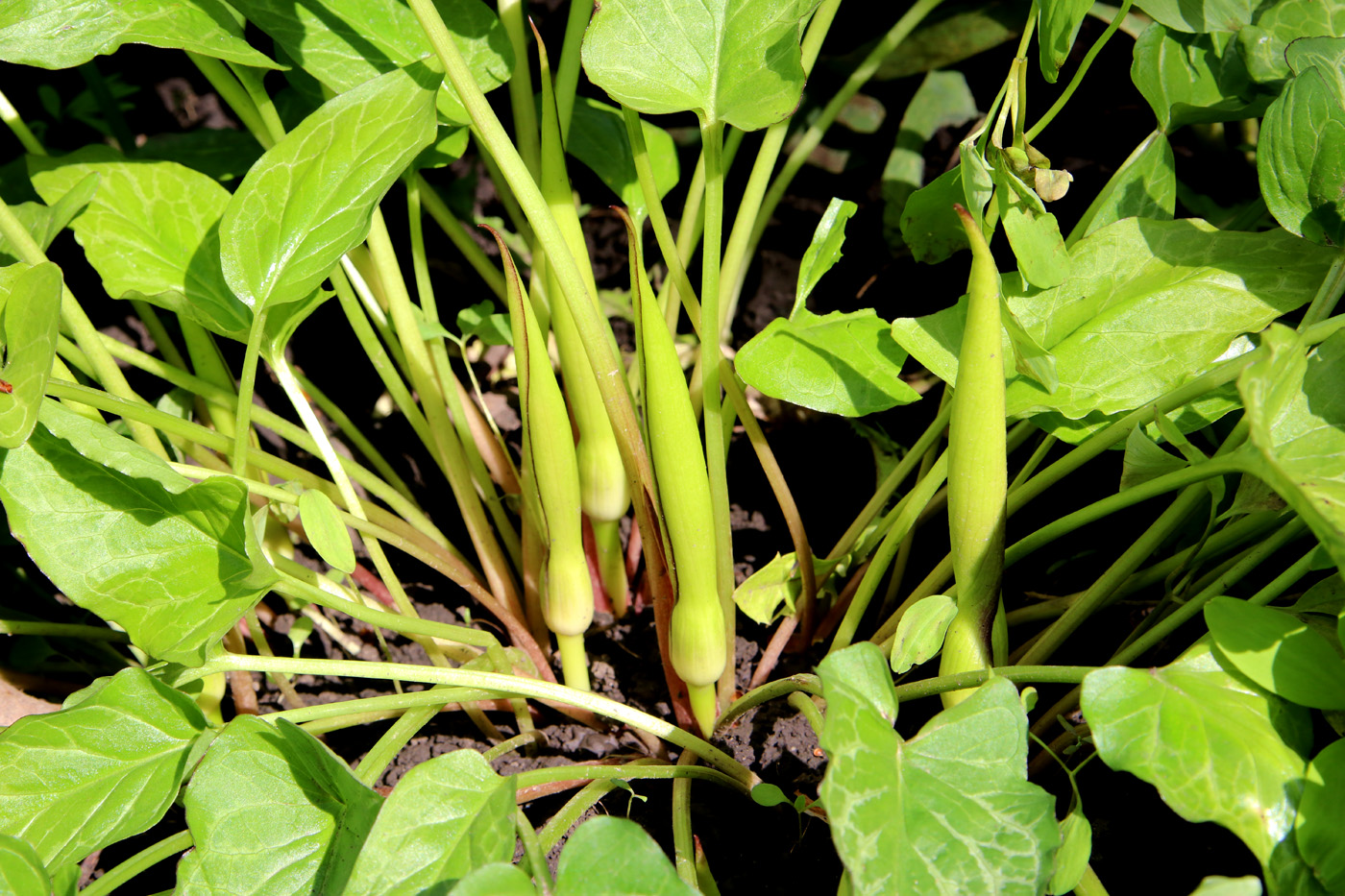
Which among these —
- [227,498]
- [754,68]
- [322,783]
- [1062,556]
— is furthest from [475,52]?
[1062,556]

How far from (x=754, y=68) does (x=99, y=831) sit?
569 millimetres

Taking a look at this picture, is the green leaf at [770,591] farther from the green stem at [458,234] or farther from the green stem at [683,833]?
the green stem at [458,234]

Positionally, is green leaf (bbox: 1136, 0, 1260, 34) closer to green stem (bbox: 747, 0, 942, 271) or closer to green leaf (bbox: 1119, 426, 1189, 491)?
green stem (bbox: 747, 0, 942, 271)

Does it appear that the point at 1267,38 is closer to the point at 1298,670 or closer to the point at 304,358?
the point at 1298,670

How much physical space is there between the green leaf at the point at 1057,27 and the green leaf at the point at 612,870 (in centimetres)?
48

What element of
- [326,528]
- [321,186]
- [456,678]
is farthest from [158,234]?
[456,678]

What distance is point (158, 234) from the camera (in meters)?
0.69

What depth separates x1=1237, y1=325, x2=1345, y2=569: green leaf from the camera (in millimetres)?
380

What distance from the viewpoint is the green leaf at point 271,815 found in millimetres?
482

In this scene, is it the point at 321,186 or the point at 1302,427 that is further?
the point at 321,186

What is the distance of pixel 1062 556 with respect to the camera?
807mm

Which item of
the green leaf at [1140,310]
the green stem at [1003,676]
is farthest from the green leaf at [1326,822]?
the green leaf at [1140,310]

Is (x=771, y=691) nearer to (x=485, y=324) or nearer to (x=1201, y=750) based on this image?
(x=1201, y=750)

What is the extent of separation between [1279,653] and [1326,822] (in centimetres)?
7
